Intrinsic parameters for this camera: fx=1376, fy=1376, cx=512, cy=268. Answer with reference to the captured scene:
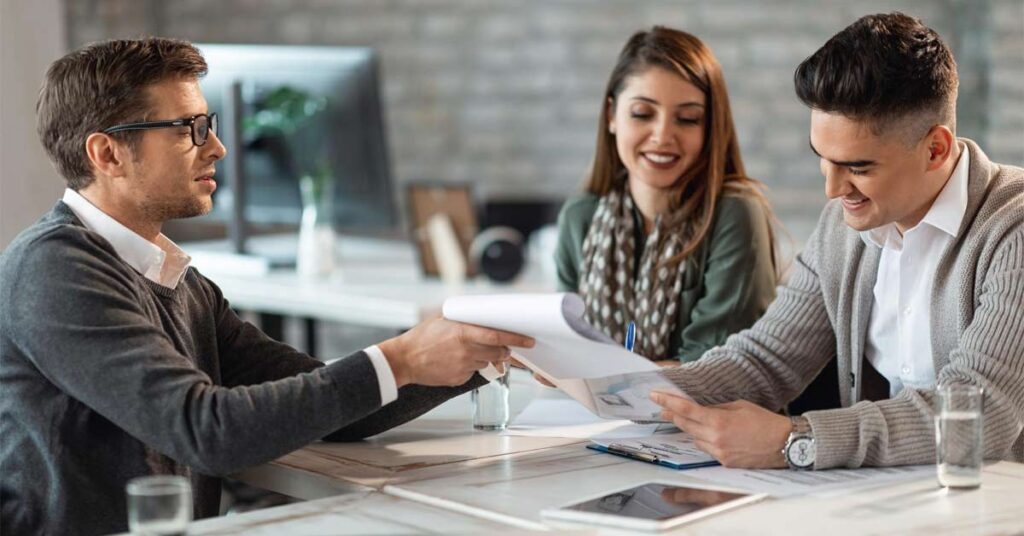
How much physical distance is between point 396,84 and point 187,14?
0.89 m

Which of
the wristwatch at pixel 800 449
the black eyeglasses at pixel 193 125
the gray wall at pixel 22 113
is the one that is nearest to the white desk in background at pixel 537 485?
the wristwatch at pixel 800 449

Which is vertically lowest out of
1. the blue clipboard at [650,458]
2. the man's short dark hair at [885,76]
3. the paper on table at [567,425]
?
the paper on table at [567,425]

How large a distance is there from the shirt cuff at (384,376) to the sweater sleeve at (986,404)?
1.69 ft

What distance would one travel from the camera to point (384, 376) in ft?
5.47

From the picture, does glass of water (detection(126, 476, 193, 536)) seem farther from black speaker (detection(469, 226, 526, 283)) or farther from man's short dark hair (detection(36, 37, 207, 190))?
black speaker (detection(469, 226, 526, 283))

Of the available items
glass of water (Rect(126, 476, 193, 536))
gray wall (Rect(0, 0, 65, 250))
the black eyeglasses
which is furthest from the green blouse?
glass of water (Rect(126, 476, 193, 536))

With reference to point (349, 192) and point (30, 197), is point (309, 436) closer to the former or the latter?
point (30, 197)

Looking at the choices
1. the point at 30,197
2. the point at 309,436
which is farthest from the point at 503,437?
the point at 30,197

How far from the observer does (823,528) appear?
142cm

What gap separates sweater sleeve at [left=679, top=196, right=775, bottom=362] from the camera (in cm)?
249

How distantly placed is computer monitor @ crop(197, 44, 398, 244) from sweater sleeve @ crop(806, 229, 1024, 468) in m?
2.23

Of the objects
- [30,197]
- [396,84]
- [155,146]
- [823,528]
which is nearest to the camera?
[823,528]

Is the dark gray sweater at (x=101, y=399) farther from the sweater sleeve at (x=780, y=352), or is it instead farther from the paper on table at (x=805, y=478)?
the sweater sleeve at (x=780, y=352)

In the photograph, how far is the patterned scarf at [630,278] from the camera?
2.56m
